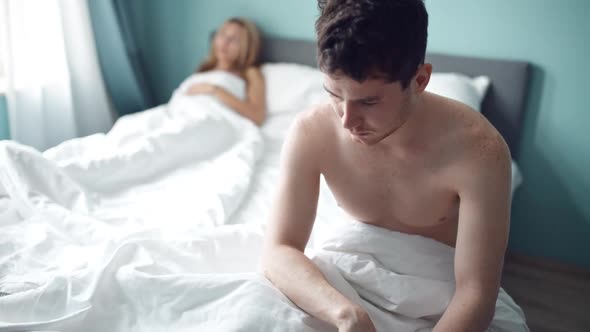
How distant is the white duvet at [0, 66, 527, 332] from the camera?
0.90 metres

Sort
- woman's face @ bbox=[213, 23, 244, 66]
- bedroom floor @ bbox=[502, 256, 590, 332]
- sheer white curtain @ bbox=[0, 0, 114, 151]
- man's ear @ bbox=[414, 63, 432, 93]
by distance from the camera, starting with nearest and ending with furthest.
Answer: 1. man's ear @ bbox=[414, 63, 432, 93]
2. bedroom floor @ bbox=[502, 256, 590, 332]
3. sheer white curtain @ bbox=[0, 0, 114, 151]
4. woman's face @ bbox=[213, 23, 244, 66]

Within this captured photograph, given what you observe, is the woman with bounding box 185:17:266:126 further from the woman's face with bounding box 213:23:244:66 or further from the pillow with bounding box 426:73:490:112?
the pillow with bounding box 426:73:490:112

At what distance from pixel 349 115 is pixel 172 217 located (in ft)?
2.61

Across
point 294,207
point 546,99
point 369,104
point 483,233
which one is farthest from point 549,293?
point 369,104

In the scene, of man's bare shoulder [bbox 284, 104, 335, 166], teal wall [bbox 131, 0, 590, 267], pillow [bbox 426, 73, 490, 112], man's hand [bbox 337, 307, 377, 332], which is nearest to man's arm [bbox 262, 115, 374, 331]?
man's bare shoulder [bbox 284, 104, 335, 166]

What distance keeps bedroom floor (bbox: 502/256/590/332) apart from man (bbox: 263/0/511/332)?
3.48 ft

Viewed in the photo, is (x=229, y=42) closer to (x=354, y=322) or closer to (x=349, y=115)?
(x=349, y=115)

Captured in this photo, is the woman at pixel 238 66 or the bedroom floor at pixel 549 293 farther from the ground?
the woman at pixel 238 66

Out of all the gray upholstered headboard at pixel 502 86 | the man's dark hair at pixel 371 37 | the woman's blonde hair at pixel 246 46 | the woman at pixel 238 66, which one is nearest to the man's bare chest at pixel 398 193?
the man's dark hair at pixel 371 37

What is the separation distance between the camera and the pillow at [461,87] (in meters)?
1.92

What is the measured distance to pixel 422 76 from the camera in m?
0.90

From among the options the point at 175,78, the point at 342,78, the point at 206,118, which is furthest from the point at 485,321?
the point at 175,78

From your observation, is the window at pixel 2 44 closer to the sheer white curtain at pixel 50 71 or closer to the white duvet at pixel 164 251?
the sheer white curtain at pixel 50 71

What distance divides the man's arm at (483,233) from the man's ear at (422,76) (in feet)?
0.56
